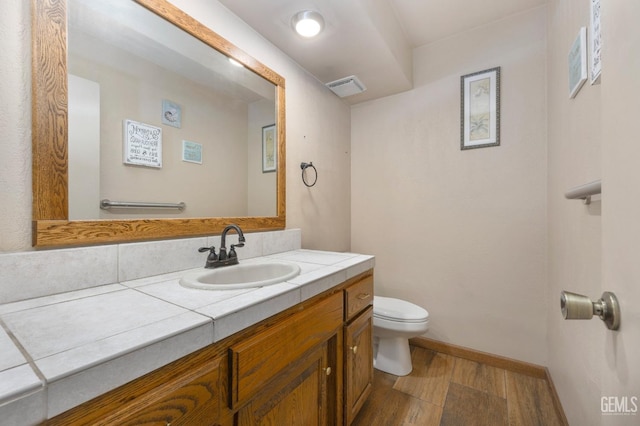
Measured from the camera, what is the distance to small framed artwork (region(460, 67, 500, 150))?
183cm

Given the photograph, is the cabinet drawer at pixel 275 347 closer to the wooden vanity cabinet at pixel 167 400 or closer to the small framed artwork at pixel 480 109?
the wooden vanity cabinet at pixel 167 400

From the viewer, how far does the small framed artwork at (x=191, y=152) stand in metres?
1.23

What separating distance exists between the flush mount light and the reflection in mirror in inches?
13.4

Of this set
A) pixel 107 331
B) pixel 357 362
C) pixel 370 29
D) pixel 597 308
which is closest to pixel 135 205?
pixel 107 331

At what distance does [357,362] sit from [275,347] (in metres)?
0.67

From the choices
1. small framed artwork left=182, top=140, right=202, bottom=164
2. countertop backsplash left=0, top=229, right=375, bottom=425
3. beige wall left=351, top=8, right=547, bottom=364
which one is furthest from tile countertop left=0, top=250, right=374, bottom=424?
beige wall left=351, top=8, right=547, bottom=364

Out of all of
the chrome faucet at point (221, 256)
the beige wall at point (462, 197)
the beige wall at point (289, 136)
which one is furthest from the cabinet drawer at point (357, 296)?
the beige wall at point (462, 197)

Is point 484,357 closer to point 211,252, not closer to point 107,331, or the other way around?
point 211,252

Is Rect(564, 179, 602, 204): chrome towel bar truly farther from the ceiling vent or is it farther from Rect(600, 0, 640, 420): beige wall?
the ceiling vent

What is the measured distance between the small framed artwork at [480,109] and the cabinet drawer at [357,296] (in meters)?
1.30

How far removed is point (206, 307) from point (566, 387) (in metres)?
1.74

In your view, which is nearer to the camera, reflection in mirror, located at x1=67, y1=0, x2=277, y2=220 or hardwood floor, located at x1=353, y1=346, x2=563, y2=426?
reflection in mirror, located at x1=67, y1=0, x2=277, y2=220

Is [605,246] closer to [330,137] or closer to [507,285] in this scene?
[507,285]

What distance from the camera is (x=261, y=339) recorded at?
2.42ft
